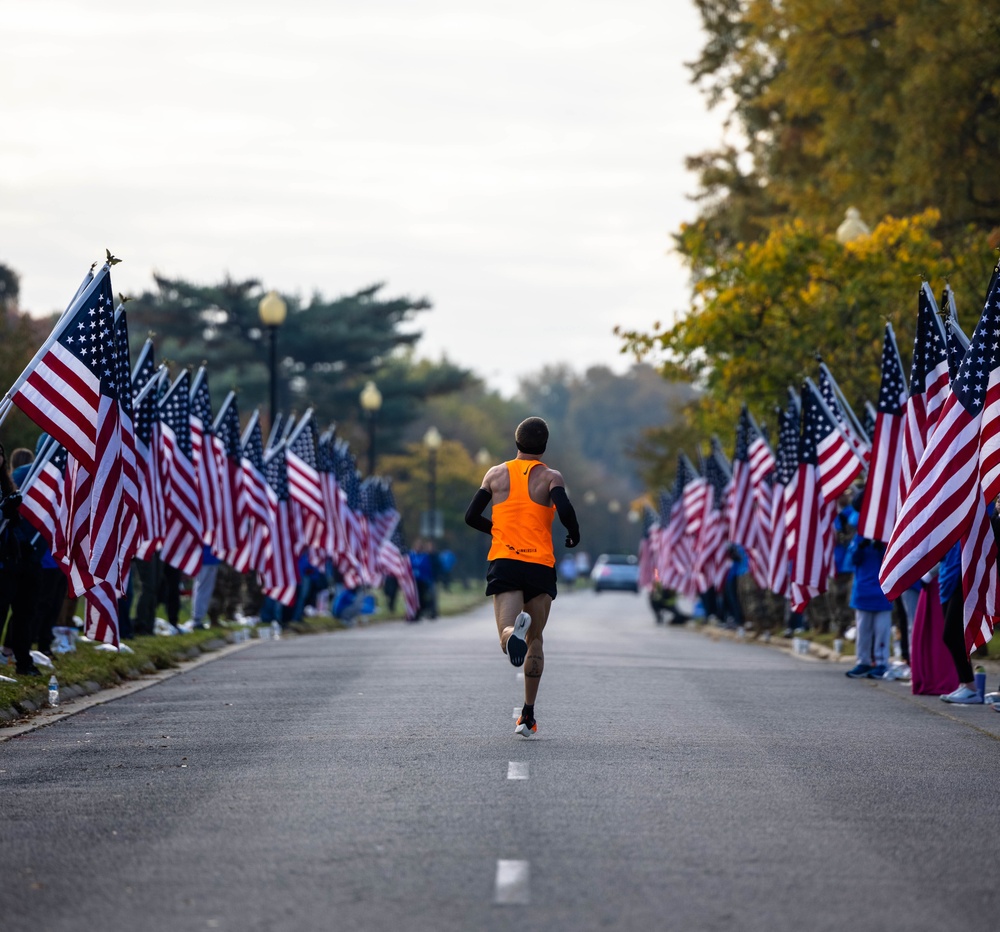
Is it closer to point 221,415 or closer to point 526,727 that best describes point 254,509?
point 221,415

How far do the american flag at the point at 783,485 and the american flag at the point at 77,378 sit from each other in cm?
1254

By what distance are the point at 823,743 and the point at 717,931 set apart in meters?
6.30

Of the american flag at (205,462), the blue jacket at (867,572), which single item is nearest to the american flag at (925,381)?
the blue jacket at (867,572)

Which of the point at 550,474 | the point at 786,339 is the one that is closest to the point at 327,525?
the point at 786,339

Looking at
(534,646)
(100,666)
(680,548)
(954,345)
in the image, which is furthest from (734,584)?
(534,646)

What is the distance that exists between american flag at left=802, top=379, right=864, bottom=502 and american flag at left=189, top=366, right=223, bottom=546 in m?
8.19

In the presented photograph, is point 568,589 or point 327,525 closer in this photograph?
point 327,525

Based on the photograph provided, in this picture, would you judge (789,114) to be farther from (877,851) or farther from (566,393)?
(566,393)

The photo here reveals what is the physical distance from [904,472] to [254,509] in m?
12.8

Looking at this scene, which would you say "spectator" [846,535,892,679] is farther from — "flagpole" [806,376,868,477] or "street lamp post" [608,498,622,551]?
"street lamp post" [608,498,622,551]

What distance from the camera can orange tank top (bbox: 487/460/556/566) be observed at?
12.6 meters

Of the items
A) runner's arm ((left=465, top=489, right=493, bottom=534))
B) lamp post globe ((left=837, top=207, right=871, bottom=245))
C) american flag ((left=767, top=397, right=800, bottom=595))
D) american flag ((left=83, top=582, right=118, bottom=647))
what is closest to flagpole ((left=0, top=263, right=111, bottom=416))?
american flag ((left=83, top=582, right=118, bottom=647))

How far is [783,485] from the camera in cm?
2795

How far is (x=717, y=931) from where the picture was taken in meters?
6.57
